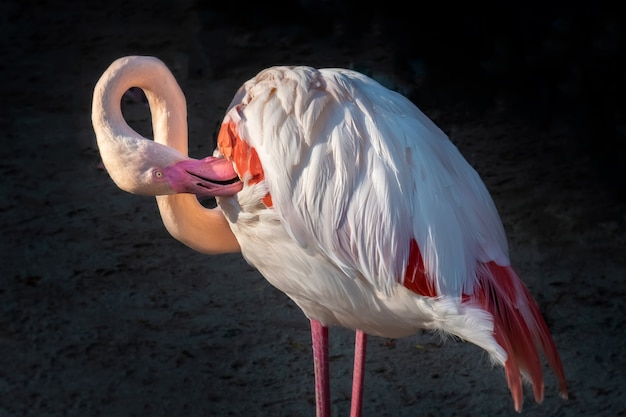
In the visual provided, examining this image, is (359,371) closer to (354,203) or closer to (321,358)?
(321,358)

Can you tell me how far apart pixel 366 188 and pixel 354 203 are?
0.05 m

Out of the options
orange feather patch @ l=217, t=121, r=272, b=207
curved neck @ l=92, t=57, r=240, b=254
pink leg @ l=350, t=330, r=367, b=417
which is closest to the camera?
orange feather patch @ l=217, t=121, r=272, b=207

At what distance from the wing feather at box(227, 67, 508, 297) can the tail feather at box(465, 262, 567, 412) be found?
42 millimetres

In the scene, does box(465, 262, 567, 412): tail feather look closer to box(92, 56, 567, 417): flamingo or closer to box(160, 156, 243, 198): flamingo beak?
box(92, 56, 567, 417): flamingo

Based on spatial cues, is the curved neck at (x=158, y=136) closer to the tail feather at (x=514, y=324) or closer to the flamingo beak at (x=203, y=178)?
the flamingo beak at (x=203, y=178)

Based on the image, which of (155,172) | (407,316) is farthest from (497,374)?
(155,172)

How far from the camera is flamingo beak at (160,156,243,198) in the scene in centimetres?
265

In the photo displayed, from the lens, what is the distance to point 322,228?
99.5 inches

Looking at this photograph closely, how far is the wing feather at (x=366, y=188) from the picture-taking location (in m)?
2.47

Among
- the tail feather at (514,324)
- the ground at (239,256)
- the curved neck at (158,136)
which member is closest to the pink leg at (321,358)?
the curved neck at (158,136)

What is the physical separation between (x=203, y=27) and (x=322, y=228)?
3.51 meters

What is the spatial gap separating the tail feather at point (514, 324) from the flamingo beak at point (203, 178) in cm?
65

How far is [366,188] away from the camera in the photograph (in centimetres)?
250

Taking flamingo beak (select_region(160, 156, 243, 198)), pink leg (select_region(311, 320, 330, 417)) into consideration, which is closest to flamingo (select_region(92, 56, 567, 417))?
flamingo beak (select_region(160, 156, 243, 198))
